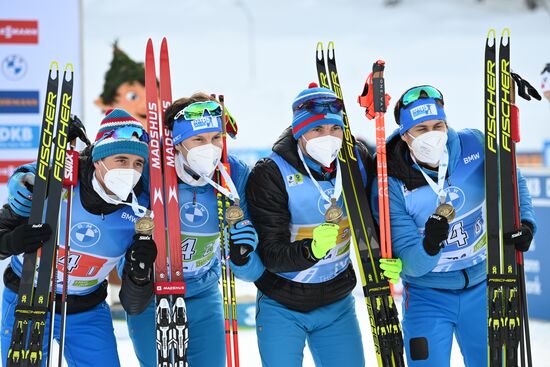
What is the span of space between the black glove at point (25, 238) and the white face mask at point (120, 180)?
0.99 feet

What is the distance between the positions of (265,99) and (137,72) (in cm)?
1983

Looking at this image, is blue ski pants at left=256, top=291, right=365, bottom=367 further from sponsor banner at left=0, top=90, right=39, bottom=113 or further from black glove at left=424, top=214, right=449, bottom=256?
sponsor banner at left=0, top=90, right=39, bottom=113

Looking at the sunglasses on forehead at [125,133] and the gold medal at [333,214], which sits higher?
the sunglasses on forehead at [125,133]

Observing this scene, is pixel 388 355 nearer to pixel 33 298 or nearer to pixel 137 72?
pixel 33 298

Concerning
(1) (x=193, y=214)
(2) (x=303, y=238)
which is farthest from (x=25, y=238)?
(2) (x=303, y=238)

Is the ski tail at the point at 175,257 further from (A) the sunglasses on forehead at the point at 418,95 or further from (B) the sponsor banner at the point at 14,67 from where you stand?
(B) the sponsor banner at the point at 14,67

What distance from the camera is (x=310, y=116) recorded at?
3.45 meters

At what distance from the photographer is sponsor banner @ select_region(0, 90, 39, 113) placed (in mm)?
6180

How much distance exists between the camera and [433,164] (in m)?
3.47

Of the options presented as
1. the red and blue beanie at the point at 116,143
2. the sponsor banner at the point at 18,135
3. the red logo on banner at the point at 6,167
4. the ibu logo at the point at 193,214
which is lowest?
the ibu logo at the point at 193,214

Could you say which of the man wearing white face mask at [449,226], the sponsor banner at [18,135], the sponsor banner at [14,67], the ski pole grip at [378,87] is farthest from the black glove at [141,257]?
the sponsor banner at [14,67]

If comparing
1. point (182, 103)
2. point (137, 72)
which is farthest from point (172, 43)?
point (182, 103)

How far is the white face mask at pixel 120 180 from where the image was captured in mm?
3309

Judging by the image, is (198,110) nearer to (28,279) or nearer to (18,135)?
(28,279)
